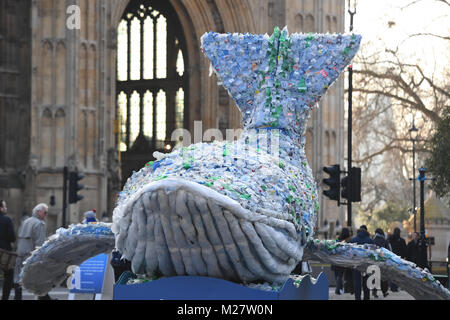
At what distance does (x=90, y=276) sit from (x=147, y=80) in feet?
79.7

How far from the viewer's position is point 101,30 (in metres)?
27.5

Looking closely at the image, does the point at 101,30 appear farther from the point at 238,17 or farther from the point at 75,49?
the point at 238,17

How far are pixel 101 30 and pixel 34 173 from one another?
186 inches

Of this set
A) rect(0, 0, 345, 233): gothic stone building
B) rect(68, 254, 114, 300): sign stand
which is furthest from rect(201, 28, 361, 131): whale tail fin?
rect(0, 0, 345, 233): gothic stone building

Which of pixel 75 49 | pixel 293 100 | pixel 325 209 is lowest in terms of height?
pixel 325 209

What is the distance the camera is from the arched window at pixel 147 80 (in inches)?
1371

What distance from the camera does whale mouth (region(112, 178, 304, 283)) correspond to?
172 inches

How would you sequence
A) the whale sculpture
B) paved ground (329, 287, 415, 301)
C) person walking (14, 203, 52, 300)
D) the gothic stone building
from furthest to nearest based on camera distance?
the gothic stone building < paved ground (329, 287, 415, 301) < person walking (14, 203, 52, 300) < the whale sculpture

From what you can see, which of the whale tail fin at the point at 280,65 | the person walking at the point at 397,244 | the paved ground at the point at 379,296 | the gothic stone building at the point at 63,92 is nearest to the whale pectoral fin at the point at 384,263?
the whale tail fin at the point at 280,65

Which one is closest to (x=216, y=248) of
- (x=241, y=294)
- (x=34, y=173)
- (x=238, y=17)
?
(x=241, y=294)

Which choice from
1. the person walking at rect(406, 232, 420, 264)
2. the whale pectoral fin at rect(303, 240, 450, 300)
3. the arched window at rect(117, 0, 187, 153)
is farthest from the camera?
the arched window at rect(117, 0, 187, 153)

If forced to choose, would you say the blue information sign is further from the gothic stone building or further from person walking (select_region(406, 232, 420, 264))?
the gothic stone building

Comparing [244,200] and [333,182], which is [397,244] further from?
[244,200]

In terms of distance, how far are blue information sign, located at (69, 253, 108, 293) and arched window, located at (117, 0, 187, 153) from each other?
72.4 feet
